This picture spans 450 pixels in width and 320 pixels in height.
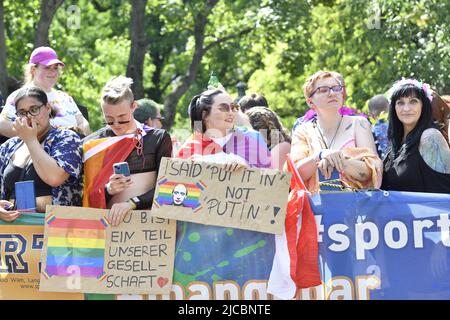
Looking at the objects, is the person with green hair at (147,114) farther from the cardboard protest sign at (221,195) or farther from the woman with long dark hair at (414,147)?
the woman with long dark hair at (414,147)

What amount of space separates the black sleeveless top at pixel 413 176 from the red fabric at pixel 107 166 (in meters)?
1.67

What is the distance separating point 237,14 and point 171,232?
17611 mm

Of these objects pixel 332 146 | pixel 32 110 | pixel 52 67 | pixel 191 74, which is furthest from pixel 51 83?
pixel 191 74

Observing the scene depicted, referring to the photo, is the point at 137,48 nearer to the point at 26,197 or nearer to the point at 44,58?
the point at 44,58

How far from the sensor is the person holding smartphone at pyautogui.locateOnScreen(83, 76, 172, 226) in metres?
5.91

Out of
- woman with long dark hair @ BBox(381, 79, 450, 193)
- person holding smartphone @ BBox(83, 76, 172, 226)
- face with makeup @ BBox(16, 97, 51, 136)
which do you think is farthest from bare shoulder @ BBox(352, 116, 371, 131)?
face with makeup @ BBox(16, 97, 51, 136)

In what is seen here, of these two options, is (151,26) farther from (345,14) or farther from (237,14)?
(345,14)

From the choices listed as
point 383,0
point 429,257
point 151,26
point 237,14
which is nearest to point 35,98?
point 429,257

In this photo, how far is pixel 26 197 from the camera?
588 cm

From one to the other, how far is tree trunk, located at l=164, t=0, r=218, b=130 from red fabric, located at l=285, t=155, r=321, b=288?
13.3 metres

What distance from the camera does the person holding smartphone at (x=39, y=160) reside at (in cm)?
582

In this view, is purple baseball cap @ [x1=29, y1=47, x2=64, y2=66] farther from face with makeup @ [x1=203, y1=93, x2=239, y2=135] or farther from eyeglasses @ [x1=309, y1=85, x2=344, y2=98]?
eyeglasses @ [x1=309, y1=85, x2=344, y2=98]

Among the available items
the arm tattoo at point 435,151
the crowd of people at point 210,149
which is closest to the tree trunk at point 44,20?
the crowd of people at point 210,149

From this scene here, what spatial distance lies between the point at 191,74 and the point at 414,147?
14106 mm
